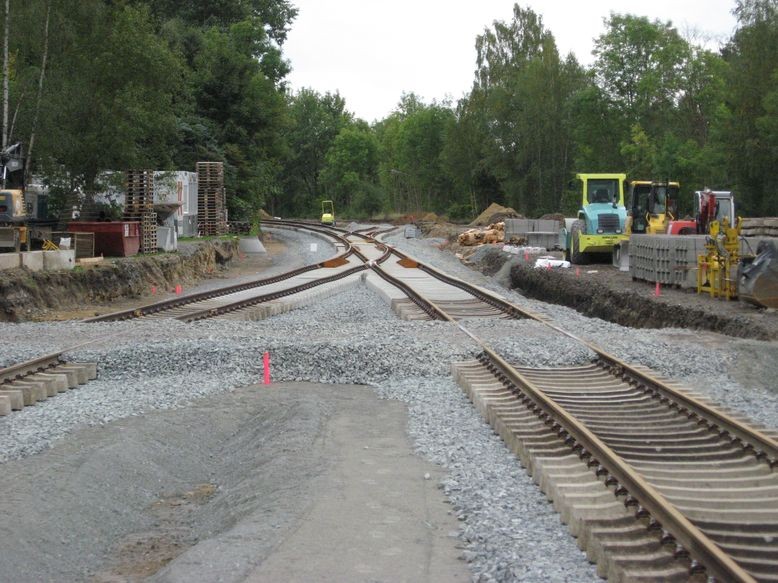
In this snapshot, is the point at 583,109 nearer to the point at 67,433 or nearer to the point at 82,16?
the point at 82,16

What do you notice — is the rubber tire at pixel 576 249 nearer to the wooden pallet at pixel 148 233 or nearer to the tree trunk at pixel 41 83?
the wooden pallet at pixel 148 233

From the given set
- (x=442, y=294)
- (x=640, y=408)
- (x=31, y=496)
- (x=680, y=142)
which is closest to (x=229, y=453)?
(x=31, y=496)

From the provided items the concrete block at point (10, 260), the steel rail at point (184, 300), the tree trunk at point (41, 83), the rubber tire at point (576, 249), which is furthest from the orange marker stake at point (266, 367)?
the tree trunk at point (41, 83)

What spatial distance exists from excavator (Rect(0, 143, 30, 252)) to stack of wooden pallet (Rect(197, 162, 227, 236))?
1908 cm

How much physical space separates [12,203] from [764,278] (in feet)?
63.3

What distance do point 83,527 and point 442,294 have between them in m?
16.9

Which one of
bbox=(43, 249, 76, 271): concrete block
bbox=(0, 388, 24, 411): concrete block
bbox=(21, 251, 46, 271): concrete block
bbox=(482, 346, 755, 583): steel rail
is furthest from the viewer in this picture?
bbox=(43, 249, 76, 271): concrete block

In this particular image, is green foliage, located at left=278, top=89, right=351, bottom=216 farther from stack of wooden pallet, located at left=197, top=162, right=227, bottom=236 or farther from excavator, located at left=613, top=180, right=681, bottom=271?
excavator, located at left=613, top=180, right=681, bottom=271

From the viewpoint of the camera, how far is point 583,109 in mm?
71688

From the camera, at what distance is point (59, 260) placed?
25.5 m

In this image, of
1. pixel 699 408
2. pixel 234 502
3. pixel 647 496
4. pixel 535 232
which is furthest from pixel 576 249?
pixel 647 496

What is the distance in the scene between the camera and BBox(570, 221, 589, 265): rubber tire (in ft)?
103

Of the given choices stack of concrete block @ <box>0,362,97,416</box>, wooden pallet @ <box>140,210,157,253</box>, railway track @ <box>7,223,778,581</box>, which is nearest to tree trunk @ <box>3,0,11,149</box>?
wooden pallet @ <box>140,210,157,253</box>

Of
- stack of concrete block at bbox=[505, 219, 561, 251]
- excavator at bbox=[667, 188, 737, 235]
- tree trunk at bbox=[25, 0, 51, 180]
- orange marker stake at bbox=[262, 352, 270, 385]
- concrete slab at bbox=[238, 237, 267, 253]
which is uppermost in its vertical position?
tree trunk at bbox=[25, 0, 51, 180]
